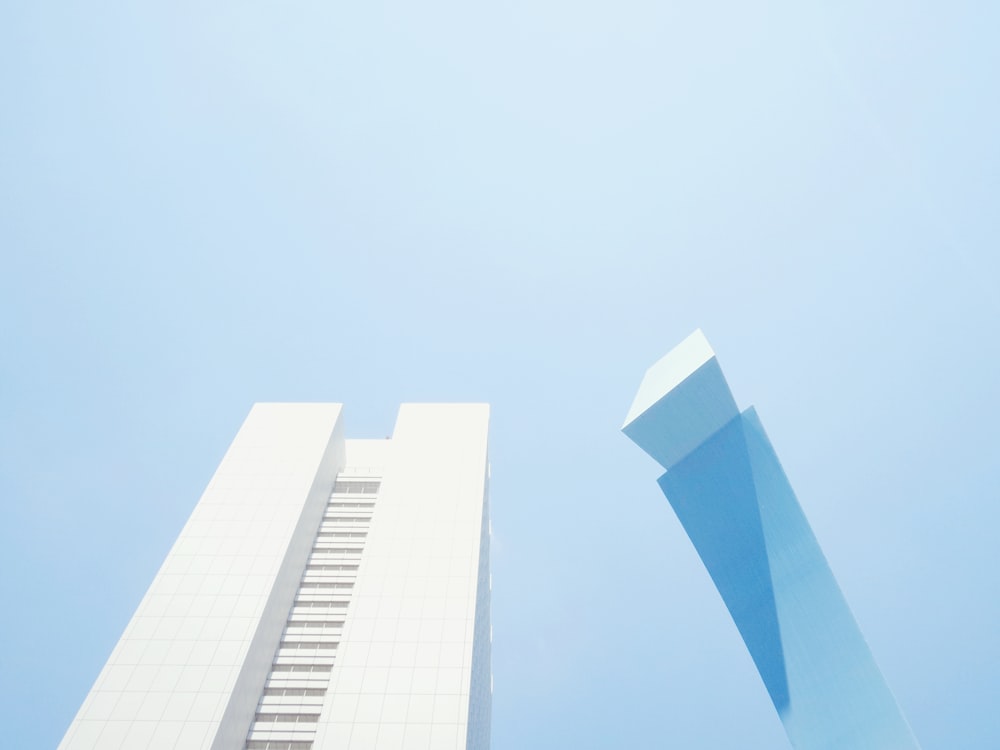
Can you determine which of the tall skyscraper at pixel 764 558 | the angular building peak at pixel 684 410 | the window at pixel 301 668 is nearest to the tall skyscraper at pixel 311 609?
the window at pixel 301 668

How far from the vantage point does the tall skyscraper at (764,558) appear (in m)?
14.3

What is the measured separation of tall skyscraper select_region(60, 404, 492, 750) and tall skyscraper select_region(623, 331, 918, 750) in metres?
10.0

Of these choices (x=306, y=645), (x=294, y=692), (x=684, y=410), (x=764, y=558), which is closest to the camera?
(x=764, y=558)

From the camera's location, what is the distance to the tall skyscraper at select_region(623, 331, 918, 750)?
1429 cm

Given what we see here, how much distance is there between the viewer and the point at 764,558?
15883mm

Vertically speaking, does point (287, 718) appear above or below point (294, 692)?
below

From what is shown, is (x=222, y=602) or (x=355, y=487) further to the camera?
(x=355, y=487)

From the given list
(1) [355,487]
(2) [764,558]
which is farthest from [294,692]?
(2) [764,558]

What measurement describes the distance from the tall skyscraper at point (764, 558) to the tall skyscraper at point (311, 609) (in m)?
10.0

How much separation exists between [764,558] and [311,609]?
61.5ft

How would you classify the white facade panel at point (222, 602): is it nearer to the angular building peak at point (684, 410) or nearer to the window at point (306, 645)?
the window at point (306, 645)

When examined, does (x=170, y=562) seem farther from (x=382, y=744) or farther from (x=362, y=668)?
(x=382, y=744)

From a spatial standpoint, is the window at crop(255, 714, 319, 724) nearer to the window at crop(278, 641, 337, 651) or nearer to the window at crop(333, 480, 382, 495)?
the window at crop(278, 641, 337, 651)

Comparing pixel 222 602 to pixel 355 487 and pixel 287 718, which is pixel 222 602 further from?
pixel 355 487
